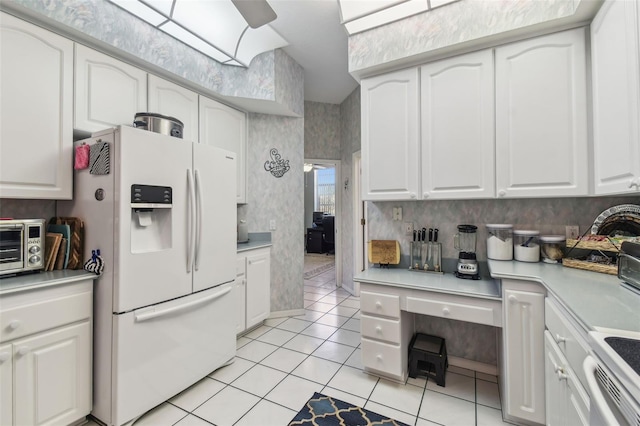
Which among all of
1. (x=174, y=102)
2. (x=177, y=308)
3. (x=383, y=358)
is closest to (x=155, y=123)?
(x=174, y=102)

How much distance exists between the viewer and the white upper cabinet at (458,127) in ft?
6.34

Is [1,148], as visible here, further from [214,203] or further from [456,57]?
[456,57]

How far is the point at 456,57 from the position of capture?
2.01 meters

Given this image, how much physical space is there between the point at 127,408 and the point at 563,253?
295 centimetres

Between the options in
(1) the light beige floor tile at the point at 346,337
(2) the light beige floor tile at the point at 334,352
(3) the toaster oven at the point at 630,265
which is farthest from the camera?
(1) the light beige floor tile at the point at 346,337

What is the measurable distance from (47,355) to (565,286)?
2701 millimetres

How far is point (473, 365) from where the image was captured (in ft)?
7.34

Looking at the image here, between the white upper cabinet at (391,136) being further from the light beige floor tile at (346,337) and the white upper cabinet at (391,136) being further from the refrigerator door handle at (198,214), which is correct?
the light beige floor tile at (346,337)

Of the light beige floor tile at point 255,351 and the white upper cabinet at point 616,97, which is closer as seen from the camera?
the white upper cabinet at point 616,97

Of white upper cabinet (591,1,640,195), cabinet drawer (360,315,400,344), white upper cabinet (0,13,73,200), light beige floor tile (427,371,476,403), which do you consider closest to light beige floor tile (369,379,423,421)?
light beige floor tile (427,371,476,403)

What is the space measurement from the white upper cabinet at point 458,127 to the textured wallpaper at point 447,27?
152 mm

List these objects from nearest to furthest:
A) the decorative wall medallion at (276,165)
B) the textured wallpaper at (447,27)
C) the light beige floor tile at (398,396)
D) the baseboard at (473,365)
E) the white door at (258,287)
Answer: the textured wallpaper at (447,27), the light beige floor tile at (398,396), the baseboard at (473,365), the white door at (258,287), the decorative wall medallion at (276,165)

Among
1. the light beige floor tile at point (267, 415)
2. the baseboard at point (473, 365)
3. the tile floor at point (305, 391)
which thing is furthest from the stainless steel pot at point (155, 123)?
the baseboard at point (473, 365)

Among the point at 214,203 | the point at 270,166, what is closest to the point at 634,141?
the point at 214,203
